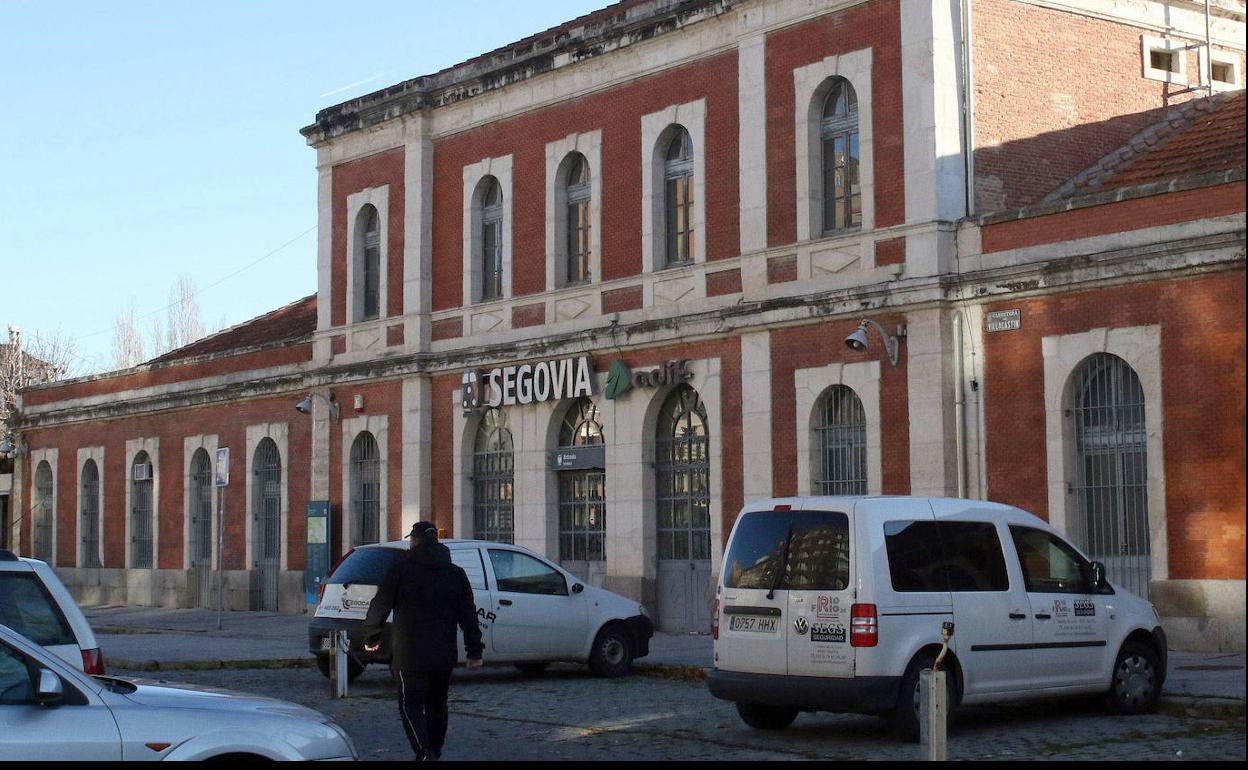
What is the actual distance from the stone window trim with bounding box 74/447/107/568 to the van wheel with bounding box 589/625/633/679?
82.3ft

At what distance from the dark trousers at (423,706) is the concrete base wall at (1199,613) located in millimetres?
9970

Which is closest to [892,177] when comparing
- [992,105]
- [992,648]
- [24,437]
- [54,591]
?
[992,105]

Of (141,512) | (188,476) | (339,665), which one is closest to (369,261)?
(188,476)

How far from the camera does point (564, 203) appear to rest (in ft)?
95.3

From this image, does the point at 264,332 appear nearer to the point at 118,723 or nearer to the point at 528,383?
the point at 528,383

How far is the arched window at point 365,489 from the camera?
107 feet

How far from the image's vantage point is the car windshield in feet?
60.3

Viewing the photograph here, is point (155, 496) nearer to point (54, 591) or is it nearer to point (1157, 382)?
point (1157, 382)

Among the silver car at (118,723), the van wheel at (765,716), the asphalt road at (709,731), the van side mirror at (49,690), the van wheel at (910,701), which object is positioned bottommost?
the asphalt road at (709,731)

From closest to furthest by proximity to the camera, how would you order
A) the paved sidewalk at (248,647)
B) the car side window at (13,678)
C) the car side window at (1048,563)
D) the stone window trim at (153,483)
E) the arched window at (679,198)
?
the car side window at (13,678) → the car side window at (1048,563) → the paved sidewalk at (248,647) → the arched window at (679,198) → the stone window trim at (153,483)

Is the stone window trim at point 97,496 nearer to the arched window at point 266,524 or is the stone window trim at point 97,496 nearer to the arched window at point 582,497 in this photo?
the arched window at point 266,524

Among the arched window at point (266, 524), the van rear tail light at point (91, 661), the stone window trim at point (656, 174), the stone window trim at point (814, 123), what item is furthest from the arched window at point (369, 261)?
the van rear tail light at point (91, 661)

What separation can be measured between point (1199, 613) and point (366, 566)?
929cm

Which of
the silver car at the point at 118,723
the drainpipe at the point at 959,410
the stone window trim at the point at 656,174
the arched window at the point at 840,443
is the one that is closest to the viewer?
the silver car at the point at 118,723
